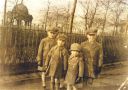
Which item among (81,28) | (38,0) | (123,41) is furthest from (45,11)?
(123,41)

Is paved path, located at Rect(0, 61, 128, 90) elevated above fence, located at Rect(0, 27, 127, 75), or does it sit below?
below

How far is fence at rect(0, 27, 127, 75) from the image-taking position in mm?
8484

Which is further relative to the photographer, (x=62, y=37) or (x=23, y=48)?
(x=23, y=48)

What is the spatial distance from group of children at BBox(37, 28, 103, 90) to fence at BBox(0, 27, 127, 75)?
0.62 metres

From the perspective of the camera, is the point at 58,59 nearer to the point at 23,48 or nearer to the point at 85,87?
the point at 85,87

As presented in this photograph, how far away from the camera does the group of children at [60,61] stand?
7363mm

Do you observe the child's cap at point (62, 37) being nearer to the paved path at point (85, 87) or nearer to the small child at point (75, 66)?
the small child at point (75, 66)

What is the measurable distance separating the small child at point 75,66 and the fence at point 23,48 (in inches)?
33.4

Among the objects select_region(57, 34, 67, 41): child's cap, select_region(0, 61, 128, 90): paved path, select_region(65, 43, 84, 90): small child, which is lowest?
select_region(0, 61, 128, 90): paved path

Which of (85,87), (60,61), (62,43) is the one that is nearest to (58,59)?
(60,61)

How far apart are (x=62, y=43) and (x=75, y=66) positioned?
1.56 ft

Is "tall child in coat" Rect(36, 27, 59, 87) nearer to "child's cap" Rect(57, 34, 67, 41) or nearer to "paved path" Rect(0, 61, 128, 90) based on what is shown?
"child's cap" Rect(57, 34, 67, 41)

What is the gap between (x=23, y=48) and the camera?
904cm

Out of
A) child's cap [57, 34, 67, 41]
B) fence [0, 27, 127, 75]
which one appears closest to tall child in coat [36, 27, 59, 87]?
child's cap [57, 34, 67, 41]
